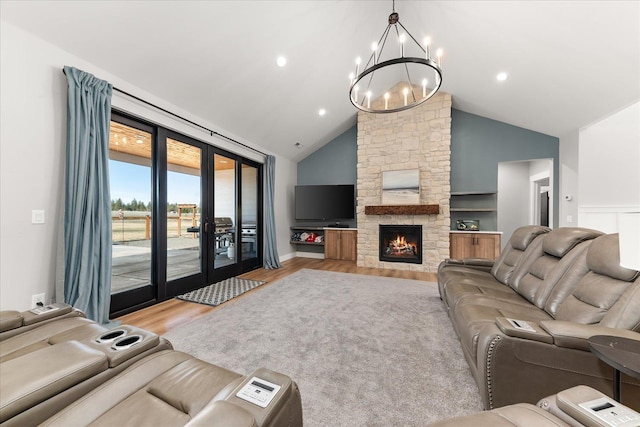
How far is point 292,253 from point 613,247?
5.64 m

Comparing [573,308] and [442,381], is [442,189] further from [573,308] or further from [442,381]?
[442,381]

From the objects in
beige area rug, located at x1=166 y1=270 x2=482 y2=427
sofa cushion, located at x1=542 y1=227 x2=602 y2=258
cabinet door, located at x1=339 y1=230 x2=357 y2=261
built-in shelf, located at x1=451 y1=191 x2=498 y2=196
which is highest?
built-in shelf, located at x1=451 y1=191 x2=498 y2=196

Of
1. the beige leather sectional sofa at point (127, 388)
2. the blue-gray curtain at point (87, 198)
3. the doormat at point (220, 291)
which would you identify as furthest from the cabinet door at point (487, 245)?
the blue-gray curtain at point (87, 198)

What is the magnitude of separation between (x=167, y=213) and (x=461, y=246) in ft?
17.3

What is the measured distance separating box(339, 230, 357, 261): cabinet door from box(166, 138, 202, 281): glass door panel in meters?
3.19

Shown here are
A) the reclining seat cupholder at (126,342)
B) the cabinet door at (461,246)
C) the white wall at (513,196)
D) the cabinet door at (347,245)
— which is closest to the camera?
the reclining seat cupholder at (126,342)

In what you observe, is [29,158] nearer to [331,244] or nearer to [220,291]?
[220,291]

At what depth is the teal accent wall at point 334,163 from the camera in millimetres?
6211

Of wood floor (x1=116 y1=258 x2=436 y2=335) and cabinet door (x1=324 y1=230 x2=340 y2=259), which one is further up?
cabinet door (x1=324 y1=230 x2=340 y2=259)

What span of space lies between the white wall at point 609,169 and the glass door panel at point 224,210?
617 centimetres

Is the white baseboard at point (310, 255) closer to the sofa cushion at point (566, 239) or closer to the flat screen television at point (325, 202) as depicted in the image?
the flat screen television at point (325, 202)

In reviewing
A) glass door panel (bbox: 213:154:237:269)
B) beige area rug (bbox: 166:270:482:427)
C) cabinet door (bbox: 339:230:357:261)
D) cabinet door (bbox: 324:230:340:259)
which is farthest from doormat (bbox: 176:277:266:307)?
cabinet door (bbox: 339:230:357:261)

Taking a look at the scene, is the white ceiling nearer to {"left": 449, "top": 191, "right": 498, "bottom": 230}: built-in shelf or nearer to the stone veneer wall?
the stone veneer wall

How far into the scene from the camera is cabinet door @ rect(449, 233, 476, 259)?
4883mm
